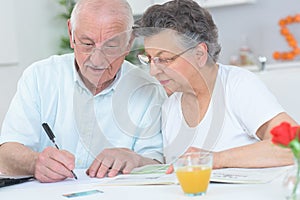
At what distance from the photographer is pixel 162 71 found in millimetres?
1608

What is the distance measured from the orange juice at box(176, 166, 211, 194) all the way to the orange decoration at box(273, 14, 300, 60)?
2.41 m

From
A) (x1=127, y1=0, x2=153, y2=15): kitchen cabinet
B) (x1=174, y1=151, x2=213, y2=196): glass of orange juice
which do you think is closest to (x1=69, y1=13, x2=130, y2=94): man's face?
(x1=174, y1=151, x2=213, y2=196): glass of orange juice

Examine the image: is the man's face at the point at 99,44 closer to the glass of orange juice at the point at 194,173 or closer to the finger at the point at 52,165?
the finger at the point at 52,165

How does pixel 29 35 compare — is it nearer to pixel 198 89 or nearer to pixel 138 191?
pixel 198 89

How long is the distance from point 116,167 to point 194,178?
0.43 m

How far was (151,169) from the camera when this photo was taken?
1.55 metres

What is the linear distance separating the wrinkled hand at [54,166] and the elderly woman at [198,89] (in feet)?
1.03

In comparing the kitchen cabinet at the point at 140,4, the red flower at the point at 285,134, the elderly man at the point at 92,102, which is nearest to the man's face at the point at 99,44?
the elderly man at the point at 92,102

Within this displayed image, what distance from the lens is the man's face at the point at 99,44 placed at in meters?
1.74

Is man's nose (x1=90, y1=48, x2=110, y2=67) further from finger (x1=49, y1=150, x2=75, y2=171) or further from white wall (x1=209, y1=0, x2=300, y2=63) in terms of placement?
white wall (x1=209, y1=0, x2=300, y2=63)

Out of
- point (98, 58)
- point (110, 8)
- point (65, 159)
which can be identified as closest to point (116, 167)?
point (65, 159)

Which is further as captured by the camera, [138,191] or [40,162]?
[40,162]

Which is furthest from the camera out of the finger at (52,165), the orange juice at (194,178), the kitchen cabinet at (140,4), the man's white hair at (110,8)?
the kitchen cabinet at (140,4)

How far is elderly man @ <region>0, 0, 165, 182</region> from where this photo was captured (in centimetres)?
174
